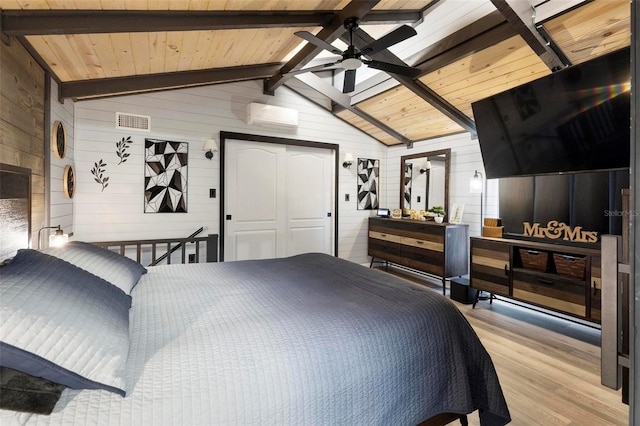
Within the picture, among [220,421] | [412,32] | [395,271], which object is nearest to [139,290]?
[220,421]

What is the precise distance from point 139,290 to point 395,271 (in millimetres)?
4273

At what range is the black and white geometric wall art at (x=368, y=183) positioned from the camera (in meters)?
5.60

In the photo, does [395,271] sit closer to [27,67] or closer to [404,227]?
[404,227]

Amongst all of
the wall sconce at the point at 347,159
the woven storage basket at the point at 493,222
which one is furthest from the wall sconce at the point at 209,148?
the woven storage basket at the point at 493,222

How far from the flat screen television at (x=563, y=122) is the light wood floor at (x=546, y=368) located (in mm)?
1467

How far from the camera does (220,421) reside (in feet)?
3.20

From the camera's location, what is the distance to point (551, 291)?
121 inches

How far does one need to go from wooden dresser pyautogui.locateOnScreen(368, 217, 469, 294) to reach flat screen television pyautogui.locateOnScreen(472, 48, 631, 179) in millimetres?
1191

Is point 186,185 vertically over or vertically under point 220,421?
over

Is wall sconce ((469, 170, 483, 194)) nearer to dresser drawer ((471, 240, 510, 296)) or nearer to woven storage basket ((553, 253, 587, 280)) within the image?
dresser drawer ((471, 240, 510, 296))

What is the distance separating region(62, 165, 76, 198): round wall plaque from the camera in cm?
312

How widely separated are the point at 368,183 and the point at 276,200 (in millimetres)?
1700

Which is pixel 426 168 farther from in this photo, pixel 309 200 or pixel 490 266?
pixel 490 266

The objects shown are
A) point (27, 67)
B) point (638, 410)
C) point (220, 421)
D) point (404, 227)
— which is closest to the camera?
point (638, 410)
